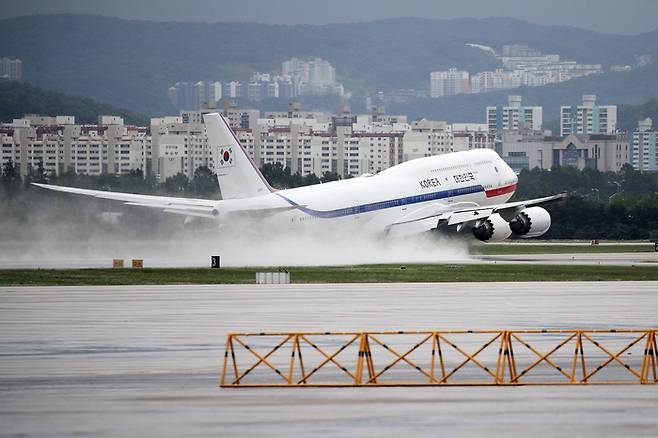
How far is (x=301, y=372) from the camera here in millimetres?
36906

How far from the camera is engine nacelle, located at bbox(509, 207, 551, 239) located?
95.5 metres

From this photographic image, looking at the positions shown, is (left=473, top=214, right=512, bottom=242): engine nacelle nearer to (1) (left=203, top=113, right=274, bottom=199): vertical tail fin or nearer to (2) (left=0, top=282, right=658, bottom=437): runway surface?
(1) (left=203, top=113, right=274, bottom=199): vertical tail fin

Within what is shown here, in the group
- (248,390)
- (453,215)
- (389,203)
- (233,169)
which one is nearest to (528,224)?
(453,215)

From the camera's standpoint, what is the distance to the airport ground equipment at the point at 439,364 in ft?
116

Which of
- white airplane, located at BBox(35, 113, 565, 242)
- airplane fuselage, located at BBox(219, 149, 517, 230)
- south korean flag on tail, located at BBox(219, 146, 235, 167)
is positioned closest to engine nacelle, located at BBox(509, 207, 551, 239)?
white airplane, located at BBox(35, 113, 565, 242)

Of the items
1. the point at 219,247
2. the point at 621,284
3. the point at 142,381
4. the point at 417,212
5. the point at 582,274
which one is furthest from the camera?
the point at 417,212

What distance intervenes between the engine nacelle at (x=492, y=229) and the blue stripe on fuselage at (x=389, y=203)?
4.66 metres

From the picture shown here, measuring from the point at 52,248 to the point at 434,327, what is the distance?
185ft

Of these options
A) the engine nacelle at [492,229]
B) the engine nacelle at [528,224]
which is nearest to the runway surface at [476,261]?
the engine nacelle at [492,229]

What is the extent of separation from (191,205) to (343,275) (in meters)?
13.4

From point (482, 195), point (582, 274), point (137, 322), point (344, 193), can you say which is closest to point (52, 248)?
point (344, 193)

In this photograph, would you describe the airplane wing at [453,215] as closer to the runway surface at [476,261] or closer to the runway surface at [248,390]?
the runway surface at [476,261]

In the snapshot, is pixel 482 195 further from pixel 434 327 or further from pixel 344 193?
pixel 434 327

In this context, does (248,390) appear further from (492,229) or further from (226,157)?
(492,229)
